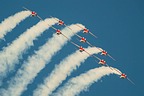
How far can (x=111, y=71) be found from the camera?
89.4 meters

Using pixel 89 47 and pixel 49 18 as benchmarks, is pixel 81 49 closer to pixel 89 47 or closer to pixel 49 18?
pixel 89 47

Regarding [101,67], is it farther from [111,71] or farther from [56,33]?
[56,33]

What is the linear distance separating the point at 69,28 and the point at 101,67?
1082 cm

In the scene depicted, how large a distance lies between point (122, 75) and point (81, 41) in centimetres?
1142

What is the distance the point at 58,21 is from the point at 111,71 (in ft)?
51.6

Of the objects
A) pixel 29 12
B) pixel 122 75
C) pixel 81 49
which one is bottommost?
pixel 122 75

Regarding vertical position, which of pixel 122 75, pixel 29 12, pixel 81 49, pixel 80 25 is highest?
pixel 29 12

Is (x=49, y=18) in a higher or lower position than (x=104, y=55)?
higher

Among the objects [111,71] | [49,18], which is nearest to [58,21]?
[49,18]

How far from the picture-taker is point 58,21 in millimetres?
92312

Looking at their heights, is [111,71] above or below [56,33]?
below

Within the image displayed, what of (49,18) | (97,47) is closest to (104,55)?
(97,47)

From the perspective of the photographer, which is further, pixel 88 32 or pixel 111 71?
pixel 88 32

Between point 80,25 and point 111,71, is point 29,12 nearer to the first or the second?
point 80,25
